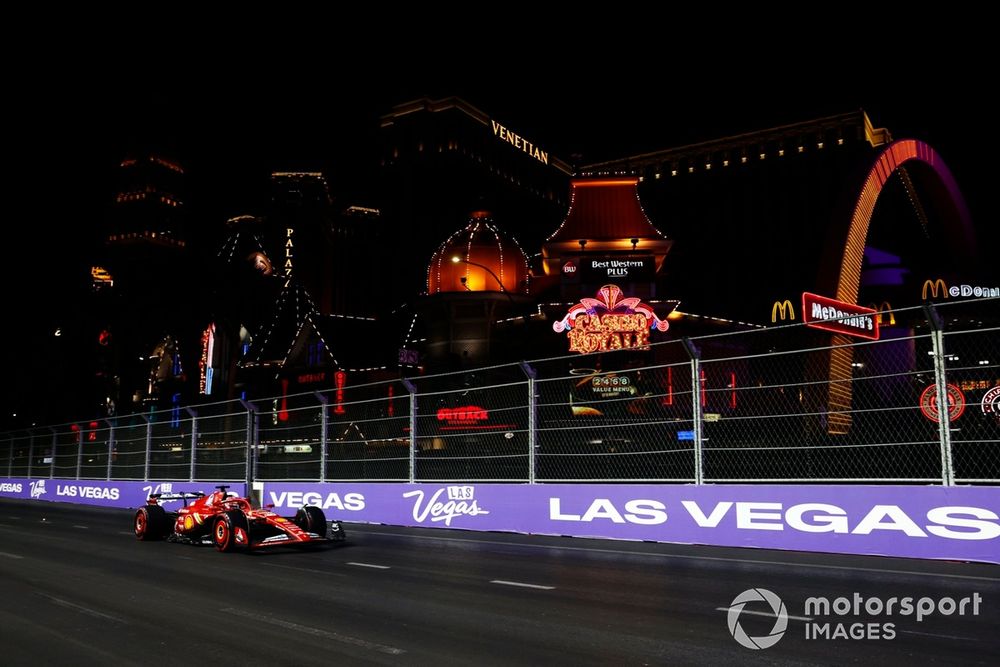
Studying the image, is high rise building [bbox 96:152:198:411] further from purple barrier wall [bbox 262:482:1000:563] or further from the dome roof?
purple barrier wall [bbox 262:482:1000:563]

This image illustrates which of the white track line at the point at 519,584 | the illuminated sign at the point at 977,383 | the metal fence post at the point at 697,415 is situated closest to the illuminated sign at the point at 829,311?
the illuminated sign at the point at 977,383

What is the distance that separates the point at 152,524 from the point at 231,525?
8.48ft

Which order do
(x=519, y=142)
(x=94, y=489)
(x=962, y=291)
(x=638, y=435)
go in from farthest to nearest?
(x=519, y=142) → (x=962, y=291) → (x=94, y=489) → (x=638, y=435)

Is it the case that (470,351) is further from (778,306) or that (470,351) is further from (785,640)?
(785,640)

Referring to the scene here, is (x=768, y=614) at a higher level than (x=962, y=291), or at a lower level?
lower

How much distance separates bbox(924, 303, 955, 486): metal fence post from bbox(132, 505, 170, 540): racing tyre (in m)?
11.3

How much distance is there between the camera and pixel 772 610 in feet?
21.4

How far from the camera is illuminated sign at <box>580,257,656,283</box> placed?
129 ft

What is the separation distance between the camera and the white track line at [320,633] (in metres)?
5.49

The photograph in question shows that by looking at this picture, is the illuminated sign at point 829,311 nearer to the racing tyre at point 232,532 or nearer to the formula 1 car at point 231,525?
the formula 1 car at point 231,525

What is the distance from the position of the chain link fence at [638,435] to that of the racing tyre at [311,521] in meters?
2.91

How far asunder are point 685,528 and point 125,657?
7868 mm

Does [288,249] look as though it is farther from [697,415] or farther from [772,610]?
[772,610]

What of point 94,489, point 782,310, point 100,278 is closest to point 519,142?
point 782,310
